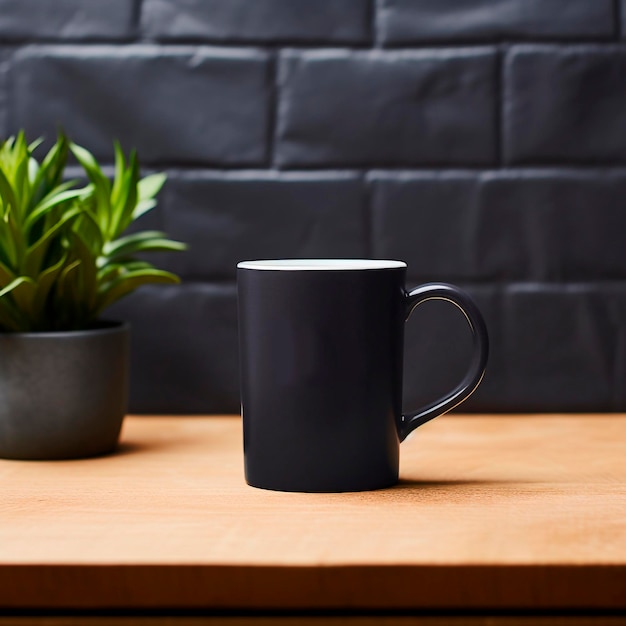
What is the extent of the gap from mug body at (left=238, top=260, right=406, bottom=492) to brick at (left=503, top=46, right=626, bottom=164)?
386 millimetres

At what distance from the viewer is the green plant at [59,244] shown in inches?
30.1

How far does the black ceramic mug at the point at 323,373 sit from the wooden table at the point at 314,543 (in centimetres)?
2

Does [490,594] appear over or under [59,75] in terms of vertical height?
under

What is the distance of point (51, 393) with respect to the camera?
0.76m

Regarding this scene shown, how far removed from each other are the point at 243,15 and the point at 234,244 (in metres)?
0.23

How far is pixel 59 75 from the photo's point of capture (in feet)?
3.20

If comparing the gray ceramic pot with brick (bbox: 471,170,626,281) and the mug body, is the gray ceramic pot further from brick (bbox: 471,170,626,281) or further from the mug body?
brick (bbox: 471,170,626,281)

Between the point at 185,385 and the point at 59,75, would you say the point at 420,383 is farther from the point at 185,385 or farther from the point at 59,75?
the point at 59,75

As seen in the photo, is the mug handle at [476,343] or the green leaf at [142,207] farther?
the green leaf at [142,207]

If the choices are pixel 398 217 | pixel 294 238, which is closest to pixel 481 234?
pixel 398 217

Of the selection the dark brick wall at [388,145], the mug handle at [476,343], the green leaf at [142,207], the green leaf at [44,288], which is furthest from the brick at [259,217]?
the mug handle at [476,343]

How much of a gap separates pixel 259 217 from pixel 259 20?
201 mm

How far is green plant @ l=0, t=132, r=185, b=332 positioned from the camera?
0.76 metres

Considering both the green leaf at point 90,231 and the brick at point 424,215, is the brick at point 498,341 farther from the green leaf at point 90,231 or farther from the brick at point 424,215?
the green leaf at point 90,231
